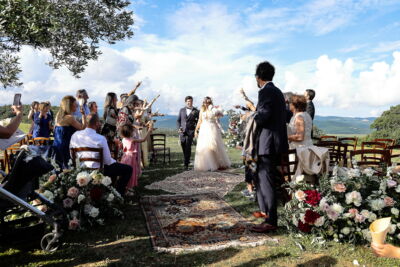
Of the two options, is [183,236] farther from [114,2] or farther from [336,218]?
[114,2]

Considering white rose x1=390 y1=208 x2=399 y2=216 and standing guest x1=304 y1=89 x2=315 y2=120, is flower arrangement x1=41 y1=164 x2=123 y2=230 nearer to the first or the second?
white rose x1=390 y1=208 x2=399 y2=216

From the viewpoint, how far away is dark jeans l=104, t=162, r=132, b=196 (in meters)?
5.41

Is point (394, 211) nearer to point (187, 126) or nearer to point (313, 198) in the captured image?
point (313, 198)

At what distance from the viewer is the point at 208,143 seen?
952 centimetres

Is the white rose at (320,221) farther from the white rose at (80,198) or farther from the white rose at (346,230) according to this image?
the white rose at (80,198)

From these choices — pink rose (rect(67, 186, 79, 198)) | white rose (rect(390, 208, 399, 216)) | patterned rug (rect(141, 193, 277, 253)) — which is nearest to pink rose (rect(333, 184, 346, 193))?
white rose (rect(390, 208, 399, 216))

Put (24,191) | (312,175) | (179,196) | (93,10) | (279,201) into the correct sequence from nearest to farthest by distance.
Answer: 1. (24,191)
2. (312,175)
3. (279,201)
4. (179,196)
5. (93,10)

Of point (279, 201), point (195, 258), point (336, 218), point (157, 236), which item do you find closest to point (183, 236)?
point (157, 236)

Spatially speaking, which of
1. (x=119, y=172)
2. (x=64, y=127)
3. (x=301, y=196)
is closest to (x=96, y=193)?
(x=119, y=172)

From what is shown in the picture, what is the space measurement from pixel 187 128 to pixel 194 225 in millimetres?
5614

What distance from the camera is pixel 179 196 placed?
6.47 m

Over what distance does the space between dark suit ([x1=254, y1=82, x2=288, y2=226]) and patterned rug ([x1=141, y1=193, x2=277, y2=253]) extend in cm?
62

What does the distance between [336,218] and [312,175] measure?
150 cm

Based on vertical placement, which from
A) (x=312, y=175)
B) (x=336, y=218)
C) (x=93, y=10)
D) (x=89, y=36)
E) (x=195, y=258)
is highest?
(x=93, y=10)
